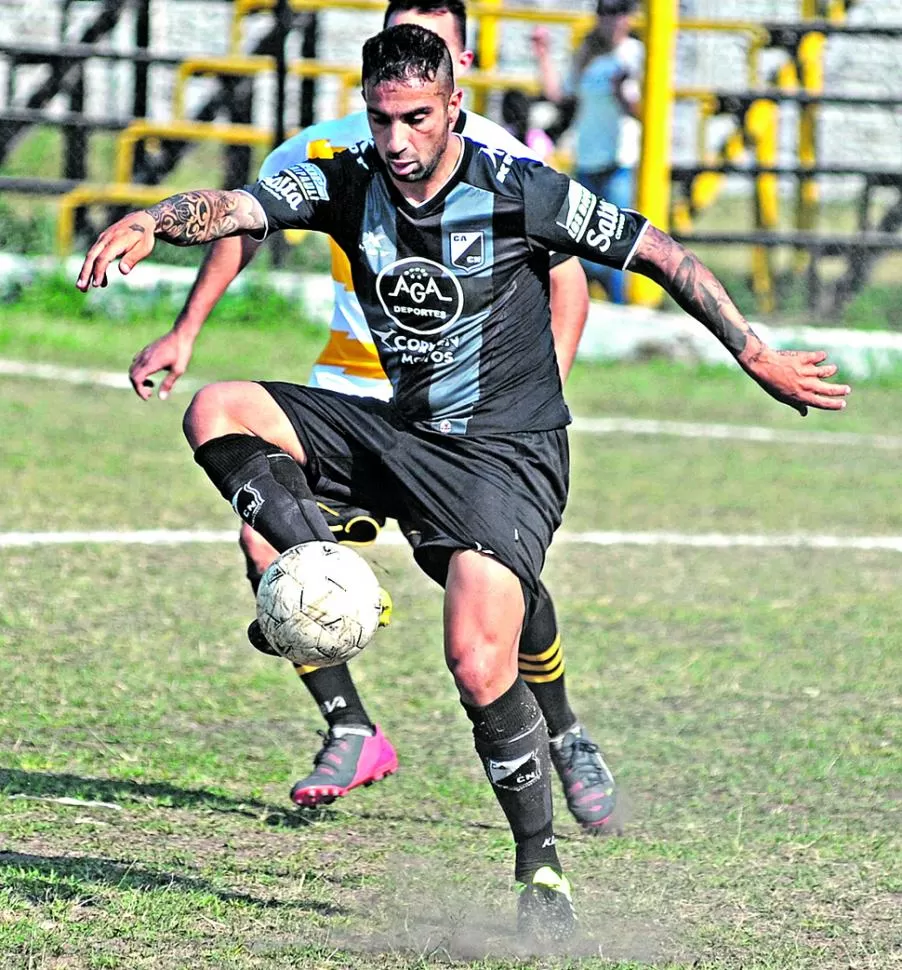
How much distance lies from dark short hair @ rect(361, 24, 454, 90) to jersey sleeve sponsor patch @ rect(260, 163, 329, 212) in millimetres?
274

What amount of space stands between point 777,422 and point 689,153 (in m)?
14.7

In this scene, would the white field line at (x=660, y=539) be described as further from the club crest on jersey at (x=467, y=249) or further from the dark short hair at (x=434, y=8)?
the club crest on jersey at (x=467, y=249)

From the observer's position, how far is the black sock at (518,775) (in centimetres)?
414

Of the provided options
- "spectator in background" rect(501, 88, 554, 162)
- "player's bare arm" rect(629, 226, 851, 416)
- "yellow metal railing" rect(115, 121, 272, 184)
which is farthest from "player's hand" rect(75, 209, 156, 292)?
"spectator in background" rect(501, 88, 554, 162)

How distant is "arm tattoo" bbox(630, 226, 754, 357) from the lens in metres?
4.21

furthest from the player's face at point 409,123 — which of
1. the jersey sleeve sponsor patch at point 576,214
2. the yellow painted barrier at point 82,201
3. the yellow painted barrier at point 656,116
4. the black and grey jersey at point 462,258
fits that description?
the yellow painted barrier at point 82,201

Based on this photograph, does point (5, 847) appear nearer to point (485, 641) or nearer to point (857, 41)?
point (485, 641)

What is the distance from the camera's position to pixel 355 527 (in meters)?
4.82

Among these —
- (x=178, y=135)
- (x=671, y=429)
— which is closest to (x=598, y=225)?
(x=671, y=429)

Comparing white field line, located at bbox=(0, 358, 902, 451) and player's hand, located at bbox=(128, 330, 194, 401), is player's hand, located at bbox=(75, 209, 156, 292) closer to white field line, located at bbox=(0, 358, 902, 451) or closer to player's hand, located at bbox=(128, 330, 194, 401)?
player's hand, located at bbox=(128, 330, 194, 401)

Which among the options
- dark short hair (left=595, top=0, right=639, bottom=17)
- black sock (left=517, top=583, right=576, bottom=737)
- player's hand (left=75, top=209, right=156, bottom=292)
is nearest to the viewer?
player's hand (left=75, top=209, right=156, bottom=292)

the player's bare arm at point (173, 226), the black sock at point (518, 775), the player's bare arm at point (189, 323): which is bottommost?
the black sock at point (518, 775)

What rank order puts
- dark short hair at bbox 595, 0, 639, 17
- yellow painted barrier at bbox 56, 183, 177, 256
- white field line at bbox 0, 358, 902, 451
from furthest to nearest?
1. yellow painted barrier at bbox 56, 183, 177, 256
2. dark short hair at bbox 595, 0, 639, 17
3. white field line at bbox 0, 358, 902, 451

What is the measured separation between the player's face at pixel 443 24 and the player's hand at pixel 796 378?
1.65m
